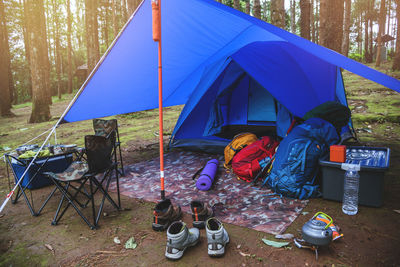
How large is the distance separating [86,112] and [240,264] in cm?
294

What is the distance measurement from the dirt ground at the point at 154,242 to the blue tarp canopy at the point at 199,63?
134cm

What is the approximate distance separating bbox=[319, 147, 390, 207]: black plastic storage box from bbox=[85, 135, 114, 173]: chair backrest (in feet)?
7.47

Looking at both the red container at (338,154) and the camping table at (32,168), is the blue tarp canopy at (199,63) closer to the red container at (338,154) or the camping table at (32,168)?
the camping table at (32,168)

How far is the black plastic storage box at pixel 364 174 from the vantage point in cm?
262

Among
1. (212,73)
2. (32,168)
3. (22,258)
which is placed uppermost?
(212,73)

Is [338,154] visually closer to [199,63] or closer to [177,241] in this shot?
[177,241]

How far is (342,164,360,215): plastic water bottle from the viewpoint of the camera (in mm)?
2650

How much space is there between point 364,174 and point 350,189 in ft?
0.73

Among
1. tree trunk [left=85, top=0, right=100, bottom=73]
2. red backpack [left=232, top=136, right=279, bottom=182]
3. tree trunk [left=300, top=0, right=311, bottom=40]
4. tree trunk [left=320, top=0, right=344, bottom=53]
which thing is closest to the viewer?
red backpack [left=232, top=136, right=279, bottom=182]

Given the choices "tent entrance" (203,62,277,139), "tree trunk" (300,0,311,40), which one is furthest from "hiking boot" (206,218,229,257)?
"tree trunk" (300,0,311,40)

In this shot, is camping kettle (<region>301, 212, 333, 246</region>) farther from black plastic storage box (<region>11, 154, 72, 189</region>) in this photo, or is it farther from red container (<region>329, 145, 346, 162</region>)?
black plastic storage box (<region>11, 154, 72, 189</region>)

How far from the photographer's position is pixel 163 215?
8.24 ft

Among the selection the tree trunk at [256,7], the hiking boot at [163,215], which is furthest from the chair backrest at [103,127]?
the tree trunk at [256,7]

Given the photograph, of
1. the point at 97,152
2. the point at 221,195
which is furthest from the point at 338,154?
the point at 97,152
